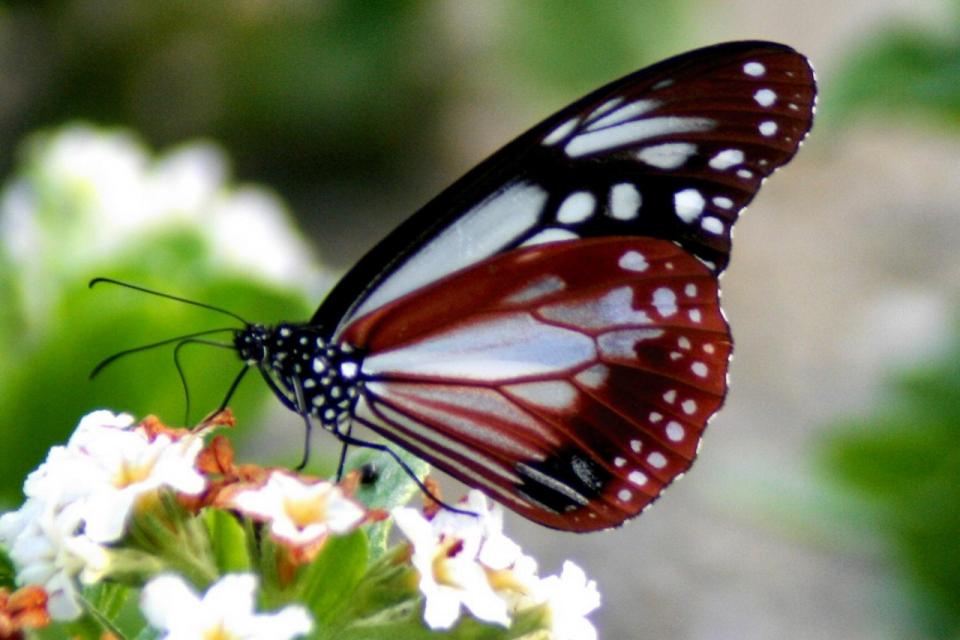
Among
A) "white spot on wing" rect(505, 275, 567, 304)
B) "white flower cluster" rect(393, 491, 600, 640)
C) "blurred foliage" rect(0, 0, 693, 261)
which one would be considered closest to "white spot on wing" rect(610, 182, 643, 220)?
"white spot on wing" rect(505, 275, 567, 304)

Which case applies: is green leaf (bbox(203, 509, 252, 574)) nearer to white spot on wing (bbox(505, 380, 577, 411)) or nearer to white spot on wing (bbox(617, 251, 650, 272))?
white spot on wing (bbox(505, 380, 577, 411))

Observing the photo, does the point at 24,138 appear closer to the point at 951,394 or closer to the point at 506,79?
the point at 506,79

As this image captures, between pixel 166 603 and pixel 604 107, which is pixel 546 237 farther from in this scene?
pixel 166 603

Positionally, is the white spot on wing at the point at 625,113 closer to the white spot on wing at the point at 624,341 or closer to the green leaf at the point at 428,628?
the white spot on wing at the point at 624,341

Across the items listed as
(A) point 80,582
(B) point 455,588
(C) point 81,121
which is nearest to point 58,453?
(A) point 80,582

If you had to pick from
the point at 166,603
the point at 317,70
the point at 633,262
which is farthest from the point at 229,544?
the point at 317,70

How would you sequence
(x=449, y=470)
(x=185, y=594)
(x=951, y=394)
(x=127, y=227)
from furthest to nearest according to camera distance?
1. (x=127, y=227)
2. (x=951, y=394)
3. (x=449, y=470)
4. (x=185, y=594)
